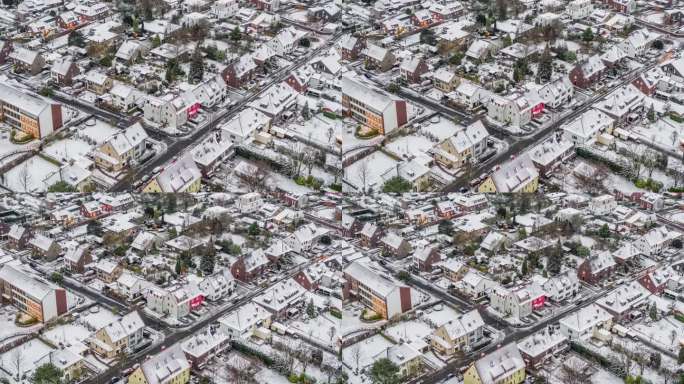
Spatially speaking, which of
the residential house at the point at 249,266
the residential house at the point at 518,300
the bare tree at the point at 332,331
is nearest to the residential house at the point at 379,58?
the residential house at the point at 249,266

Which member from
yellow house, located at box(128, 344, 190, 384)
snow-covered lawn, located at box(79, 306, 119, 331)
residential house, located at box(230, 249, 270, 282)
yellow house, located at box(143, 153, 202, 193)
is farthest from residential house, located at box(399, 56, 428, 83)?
yellow house, located at box(128, 344, 190, 384)

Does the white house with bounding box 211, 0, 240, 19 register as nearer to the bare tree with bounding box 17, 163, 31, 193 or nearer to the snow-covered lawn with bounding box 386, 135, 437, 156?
the snow-covered lawn with bounding box 386, 135, 437, 156

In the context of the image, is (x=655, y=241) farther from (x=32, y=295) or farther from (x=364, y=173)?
(x=32, y=295)

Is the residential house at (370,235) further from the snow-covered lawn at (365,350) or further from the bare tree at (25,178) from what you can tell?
the bare tree at (25,178)

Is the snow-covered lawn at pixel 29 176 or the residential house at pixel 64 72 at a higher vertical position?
the residential house at pixel 64 72

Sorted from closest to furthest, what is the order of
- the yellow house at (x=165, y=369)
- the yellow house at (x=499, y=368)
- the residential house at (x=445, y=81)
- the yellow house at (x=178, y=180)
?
the yellow house at (x=165, y=369) → the yellow house at (x=499, y=368) → the yellow house at (x=178, y=180) → the residential house at (x=445, y=81)

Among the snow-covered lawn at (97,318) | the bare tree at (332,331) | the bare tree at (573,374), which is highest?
the snow-covered lawn at (97,318)
